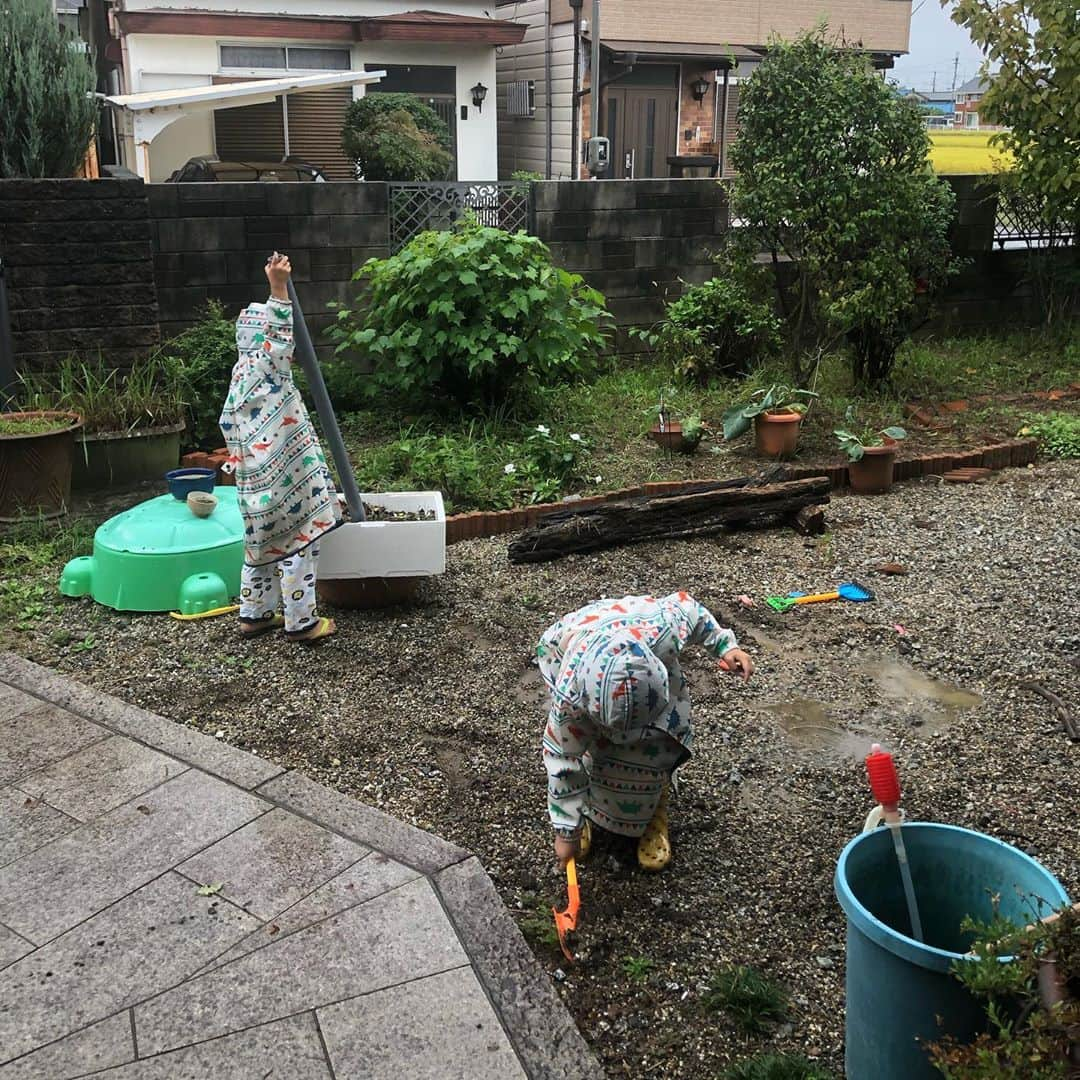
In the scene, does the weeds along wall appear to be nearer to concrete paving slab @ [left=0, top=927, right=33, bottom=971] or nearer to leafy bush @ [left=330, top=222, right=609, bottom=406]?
leafy bush @ [left=330, top=222, right=609, bottom=406]

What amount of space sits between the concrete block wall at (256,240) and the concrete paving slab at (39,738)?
13.4ft

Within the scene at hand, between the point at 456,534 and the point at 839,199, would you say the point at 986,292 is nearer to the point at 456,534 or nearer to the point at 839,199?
the point at 839,199

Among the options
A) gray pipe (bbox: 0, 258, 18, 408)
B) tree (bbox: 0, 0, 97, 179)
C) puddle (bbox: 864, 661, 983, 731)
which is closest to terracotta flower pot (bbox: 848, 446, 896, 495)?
puddle (bbox: 864, 661, 983, 731)

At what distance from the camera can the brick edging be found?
5.69 metres

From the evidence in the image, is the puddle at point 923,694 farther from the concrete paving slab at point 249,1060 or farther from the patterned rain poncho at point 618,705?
the concrete paving slab at point 249,1060

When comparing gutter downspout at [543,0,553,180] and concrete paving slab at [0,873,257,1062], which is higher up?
gutter downspout at [543,0,553,180]

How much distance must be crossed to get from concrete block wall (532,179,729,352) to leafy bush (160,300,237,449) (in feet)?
8.90

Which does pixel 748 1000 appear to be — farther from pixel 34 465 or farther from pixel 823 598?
pixel 34 465

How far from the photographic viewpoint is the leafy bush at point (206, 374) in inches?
271

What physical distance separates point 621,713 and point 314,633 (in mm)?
2204

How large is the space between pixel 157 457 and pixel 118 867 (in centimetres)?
393

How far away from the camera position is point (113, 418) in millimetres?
6430

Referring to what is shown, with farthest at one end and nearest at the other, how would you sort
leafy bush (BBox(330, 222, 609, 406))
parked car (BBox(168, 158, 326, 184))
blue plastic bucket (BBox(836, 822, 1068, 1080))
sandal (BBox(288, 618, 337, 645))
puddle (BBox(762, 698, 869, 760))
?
1. parked car (BBox(168, 158, 326, 184))
2. leafy bush (BBox(330, 222, 609, 406))
3. sandal (BBox(288, 618, 337, 645))
4. puddle (BBox(762, 698, 869, 760))
5. blue plastic bucket (BBox(836, 822, 1068, 1080))

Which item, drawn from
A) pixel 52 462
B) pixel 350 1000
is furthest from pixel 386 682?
pixel 52 462
